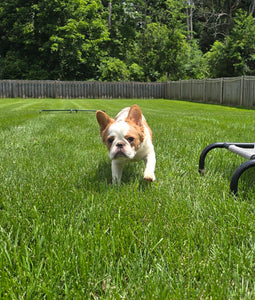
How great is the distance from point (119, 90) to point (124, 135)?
26925 millimetres

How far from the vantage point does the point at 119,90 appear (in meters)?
28.7

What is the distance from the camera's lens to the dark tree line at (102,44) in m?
29.5

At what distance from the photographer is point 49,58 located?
3206 centimetres

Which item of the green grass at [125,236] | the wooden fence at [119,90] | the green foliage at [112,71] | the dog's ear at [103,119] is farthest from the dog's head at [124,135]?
the green foliage at [112,71]

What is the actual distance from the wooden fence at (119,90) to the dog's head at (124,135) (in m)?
17.4

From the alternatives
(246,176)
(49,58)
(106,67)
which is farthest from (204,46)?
(246,176)

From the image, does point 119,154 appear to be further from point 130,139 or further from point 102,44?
point 102,44

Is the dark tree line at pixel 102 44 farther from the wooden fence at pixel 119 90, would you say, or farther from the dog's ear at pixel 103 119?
the dog's ear at pixel 103 119

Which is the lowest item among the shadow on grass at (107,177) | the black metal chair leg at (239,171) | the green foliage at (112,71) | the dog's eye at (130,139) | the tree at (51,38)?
the shadow on grass at (107,177)

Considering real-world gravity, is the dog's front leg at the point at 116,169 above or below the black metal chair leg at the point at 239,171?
below

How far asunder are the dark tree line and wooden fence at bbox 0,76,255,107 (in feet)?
7.18

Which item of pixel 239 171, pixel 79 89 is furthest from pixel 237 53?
pixel 239 171

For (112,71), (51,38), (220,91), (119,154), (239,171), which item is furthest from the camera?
(112,71)

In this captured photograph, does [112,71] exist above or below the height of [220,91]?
above
